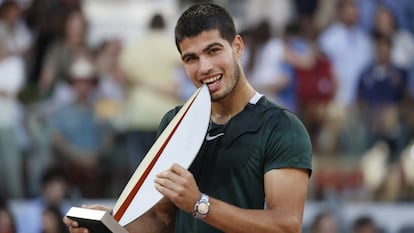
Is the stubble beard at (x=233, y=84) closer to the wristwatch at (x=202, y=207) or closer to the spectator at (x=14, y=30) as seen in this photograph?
the wristwatch at (x=202, y=207)

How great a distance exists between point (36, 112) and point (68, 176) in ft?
1.98

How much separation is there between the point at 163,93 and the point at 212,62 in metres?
4.89

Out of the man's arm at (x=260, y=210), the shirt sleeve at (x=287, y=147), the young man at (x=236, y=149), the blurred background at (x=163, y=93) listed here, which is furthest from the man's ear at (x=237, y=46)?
the blurred background at (x=163, y=93)

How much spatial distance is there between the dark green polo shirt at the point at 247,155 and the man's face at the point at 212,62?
6.3 inches

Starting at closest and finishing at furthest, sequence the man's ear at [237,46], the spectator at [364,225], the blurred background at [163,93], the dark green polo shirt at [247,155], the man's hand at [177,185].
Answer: the man's hand at [177,185] < the dark green polo shirt at [247,155] < the man's ear at [237,46] < the blurred background at [163,93] < the spectator at [364,225]

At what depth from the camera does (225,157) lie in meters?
3.56

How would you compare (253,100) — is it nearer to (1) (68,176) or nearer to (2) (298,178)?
(2) (298,178)

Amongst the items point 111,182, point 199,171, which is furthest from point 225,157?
point 111,182

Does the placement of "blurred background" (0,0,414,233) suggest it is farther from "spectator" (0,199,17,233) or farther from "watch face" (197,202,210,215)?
"watch face" (197,202,210,215)

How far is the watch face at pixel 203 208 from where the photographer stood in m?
3.21

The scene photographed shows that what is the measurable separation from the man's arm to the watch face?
0.02 m

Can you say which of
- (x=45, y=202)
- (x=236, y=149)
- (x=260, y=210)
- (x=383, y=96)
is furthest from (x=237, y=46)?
(x=383, y=96)

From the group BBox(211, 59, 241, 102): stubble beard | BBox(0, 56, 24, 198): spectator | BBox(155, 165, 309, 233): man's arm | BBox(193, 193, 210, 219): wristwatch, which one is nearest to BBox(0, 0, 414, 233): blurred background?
BBox(0, 56, 24, 198): spectator

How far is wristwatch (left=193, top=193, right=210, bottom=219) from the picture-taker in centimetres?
321
